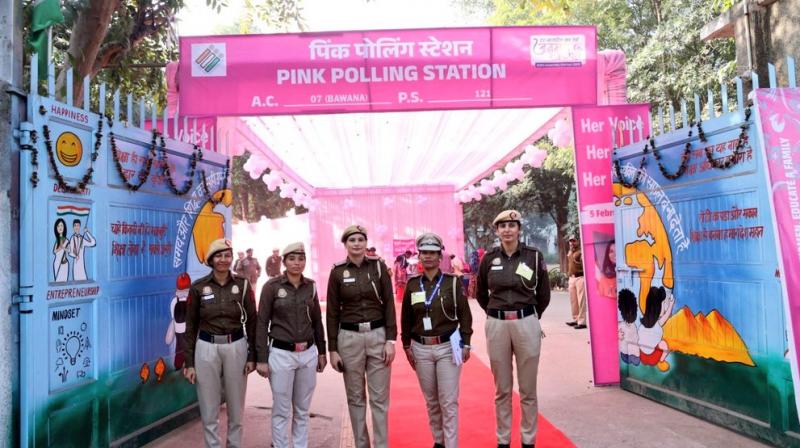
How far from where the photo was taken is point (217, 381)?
3.75 metres

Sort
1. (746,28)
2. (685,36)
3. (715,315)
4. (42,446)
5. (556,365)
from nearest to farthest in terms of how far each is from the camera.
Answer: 1. (42,446)
2. (715,315)
3. (746,28)
4. (556,365)
5. (685,36)

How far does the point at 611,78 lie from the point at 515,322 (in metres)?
2.96

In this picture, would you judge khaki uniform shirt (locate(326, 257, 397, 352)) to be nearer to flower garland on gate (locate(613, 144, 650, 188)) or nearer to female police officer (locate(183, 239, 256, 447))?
female police officer (locate(183, 239, 256, 447))

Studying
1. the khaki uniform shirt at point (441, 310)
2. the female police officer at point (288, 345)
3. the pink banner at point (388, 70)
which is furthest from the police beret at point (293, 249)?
the pink banner at point (388, 70)

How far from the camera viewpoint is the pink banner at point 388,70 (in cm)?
554

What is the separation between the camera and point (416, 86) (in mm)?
5621

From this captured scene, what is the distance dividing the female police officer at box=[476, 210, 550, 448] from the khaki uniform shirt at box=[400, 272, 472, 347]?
0.28 m

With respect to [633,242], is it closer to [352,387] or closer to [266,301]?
[352,387]

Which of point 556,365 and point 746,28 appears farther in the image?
point 556,365

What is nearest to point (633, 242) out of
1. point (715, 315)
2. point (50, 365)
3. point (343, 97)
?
point (715, 315)

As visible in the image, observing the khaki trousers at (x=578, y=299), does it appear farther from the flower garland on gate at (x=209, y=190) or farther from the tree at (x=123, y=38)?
the flower garland on gate at (x=209, y=190)

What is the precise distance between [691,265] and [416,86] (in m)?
2.74

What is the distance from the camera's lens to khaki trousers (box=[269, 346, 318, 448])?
12.0ft

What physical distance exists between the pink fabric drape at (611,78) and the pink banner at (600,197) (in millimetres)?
140
